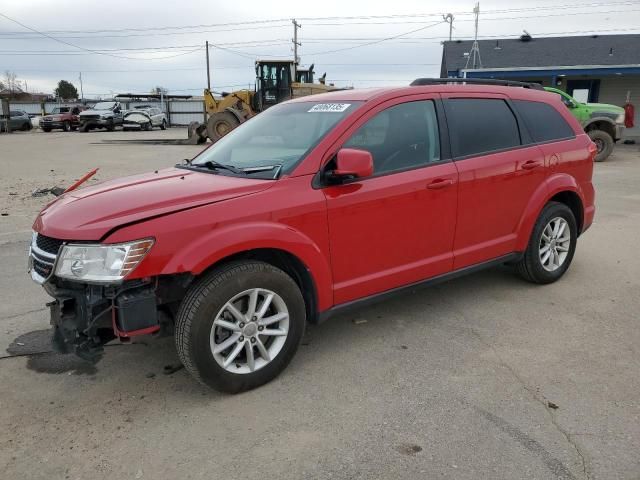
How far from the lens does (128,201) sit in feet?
10.2

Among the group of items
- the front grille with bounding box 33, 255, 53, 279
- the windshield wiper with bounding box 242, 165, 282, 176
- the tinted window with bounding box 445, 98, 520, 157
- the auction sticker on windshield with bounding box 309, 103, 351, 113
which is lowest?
the front grille with bounding box 33, 255, 53, 279

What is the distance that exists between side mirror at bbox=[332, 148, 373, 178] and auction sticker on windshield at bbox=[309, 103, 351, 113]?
60 cm

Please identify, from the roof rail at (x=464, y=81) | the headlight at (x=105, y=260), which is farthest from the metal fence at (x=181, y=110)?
the headlight at (x=105, y=260)

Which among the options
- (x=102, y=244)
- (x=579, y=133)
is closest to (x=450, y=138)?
(x=579, y=133)

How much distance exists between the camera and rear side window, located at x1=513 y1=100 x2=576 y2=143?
4.67 metres

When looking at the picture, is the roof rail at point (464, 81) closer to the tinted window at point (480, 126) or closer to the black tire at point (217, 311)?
the tinted window at point (480, 126)

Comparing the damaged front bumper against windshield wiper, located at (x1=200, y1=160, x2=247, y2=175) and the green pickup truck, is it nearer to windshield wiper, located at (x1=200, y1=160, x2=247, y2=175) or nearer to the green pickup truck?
windshield wiper, located at (x1=200, y1=160, x2=247, y2=175)

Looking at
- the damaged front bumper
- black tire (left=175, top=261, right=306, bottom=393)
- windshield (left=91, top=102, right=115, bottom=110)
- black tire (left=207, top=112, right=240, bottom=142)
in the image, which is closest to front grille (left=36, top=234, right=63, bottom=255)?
the damaged front bumper

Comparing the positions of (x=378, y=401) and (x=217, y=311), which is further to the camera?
(x=378, y=401)

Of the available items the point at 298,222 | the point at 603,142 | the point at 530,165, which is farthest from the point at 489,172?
the point at 603,142

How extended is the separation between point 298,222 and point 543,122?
277cm

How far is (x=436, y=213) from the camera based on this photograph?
3.91 metres

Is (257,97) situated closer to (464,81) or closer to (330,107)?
(464,81)

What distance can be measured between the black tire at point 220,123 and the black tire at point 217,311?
65.0ft
